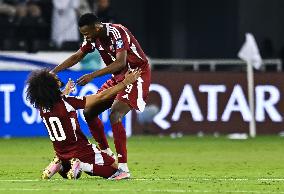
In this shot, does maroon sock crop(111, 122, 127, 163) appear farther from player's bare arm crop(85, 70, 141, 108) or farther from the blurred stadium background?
the blurred stadium background

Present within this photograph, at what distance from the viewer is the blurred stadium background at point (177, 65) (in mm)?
23172

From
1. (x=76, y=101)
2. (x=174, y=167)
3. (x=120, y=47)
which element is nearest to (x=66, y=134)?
(x=76, y=101)

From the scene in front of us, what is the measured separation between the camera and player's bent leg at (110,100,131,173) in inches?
560

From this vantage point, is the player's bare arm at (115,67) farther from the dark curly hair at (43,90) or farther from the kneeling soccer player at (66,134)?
the dark curly hair at (43,90)

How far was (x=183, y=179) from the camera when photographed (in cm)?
1417

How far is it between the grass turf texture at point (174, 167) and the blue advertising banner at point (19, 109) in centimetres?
36

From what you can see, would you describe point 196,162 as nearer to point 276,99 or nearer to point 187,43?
point 276,99

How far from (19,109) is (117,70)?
358 inches

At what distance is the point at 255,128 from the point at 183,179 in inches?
388

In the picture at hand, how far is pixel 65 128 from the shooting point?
14.0 meters

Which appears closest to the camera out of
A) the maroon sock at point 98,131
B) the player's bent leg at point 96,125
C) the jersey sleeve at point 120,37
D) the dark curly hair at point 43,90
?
the dark curly hair at point 43,90

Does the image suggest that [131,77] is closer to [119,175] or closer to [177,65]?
[119,175]

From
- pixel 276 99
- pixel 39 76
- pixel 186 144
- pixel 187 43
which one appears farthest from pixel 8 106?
pixel 39 76

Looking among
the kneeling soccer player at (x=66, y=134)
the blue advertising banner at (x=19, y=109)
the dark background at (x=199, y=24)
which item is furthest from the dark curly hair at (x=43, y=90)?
the dark background at (x=199, y=24)
